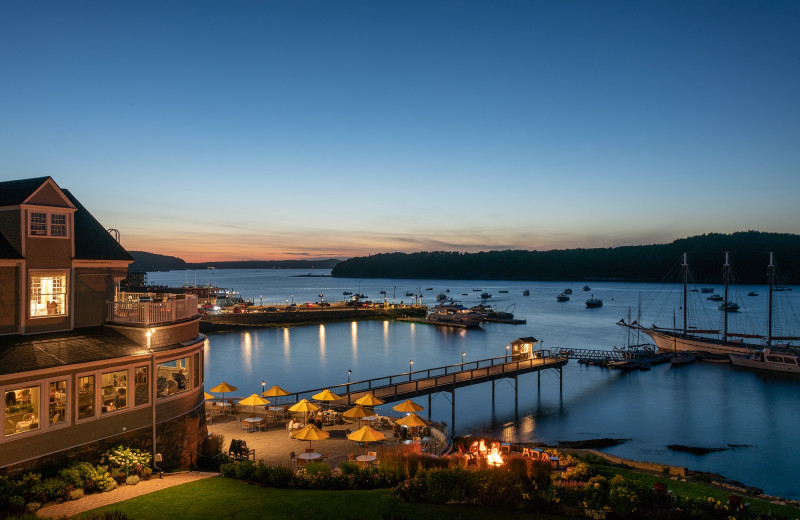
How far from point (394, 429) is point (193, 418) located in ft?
29.8

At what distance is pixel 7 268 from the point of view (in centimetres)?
1652

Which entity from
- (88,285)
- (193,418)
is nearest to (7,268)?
(88,285)

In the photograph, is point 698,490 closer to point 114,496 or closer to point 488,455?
point 488,455

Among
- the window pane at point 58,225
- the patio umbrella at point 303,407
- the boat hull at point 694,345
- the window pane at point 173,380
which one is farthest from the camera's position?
the boat hull at point 694,345

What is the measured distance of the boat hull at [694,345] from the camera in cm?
6512

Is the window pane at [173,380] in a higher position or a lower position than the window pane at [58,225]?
lower

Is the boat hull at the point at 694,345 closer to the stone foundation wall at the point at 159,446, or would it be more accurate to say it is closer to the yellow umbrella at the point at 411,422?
the yellow umbrella at the point at 411,422

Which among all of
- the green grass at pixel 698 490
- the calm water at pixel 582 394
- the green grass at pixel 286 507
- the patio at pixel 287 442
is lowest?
the calm water at pixel 582 394

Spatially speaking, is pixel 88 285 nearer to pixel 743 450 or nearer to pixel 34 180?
pixel 34 180

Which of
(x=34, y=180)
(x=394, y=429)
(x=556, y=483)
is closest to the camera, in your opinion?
(x=556, y=483)

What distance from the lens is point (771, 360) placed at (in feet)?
197

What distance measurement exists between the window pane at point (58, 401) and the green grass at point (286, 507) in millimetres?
3641

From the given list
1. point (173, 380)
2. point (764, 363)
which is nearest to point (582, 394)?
point (764, 363)

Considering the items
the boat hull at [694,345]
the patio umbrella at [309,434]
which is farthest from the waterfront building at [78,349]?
the boat hull at [694,345]
